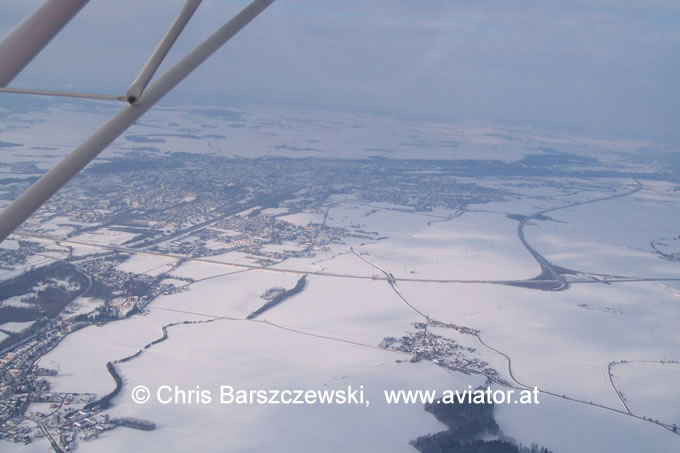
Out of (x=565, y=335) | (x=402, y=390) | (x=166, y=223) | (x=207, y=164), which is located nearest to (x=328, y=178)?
(x=207, y=164)

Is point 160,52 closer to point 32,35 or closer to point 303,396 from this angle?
point 32,35

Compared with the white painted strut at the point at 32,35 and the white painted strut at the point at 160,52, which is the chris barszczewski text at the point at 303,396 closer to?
the white painted strut at the point at 160,52

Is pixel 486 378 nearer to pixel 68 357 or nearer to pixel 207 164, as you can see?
pixel 68 357

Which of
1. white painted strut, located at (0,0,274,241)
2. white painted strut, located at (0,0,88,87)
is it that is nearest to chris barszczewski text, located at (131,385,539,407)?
white painted strut, located at (0,0,274,241)

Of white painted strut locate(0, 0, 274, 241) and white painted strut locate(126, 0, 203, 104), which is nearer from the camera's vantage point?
white painted strut locate(0, 0, 274, 241)

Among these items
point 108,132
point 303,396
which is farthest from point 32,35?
point 303,396

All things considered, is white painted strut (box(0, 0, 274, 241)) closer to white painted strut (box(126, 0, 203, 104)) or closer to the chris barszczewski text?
white painted strut (box(126, 0, 203, 104))

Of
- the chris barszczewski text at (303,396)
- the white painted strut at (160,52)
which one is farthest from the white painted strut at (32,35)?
the chris barszczewski text at (303,396)

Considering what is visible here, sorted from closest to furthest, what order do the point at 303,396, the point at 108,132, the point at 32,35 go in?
the point at 32,35 < the point at 108,132 < the point at 303,396
